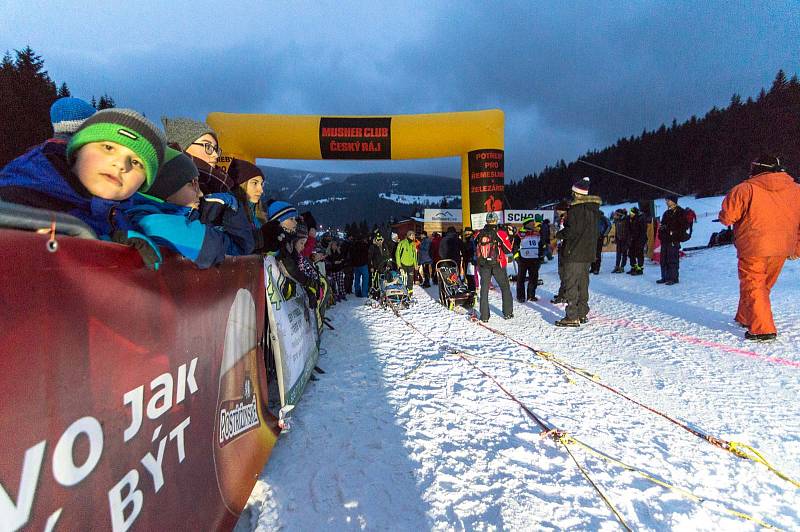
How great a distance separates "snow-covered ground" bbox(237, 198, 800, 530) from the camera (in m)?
1.73

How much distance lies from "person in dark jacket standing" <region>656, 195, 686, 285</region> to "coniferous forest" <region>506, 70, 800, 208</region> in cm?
4605

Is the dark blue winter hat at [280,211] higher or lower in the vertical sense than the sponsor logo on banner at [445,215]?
lower

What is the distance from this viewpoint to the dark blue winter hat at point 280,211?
319cm

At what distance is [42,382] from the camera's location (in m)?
0.75

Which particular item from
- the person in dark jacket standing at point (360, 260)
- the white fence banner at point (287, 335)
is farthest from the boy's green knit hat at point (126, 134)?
the person in dark jacket standing at point (360, 260)

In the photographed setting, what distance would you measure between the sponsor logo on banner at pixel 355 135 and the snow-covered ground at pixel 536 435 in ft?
28.0

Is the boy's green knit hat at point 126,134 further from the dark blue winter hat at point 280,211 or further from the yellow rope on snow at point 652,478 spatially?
the yellow rope on snow at point 652,478

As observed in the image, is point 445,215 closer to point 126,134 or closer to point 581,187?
point 581,187

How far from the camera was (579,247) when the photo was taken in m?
5.21

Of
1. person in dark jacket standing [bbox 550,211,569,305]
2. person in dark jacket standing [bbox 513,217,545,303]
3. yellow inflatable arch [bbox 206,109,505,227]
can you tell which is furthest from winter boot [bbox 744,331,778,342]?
yellow inflatable arch [bbox 206,109,505,227]

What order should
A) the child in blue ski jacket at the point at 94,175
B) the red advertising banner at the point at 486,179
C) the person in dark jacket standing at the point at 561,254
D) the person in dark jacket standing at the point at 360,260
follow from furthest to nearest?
the red advertising banner at the point at 486,179 < the person in dark jacket standing at the point at 360,260 < the person in dark jacket standing at the point at 561,254 < the child in blue ski jacket at the point at 94,175

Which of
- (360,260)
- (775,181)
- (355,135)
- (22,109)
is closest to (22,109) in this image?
(22,109)

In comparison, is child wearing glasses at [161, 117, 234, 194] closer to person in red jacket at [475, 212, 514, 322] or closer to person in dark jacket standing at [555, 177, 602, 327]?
person in red jacket at [475, 212, 514, 322]

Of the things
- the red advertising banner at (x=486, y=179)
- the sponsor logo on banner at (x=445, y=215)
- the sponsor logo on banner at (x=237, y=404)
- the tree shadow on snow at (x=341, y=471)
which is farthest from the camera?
the sponsor logo on banner at (x=445, y=215)
